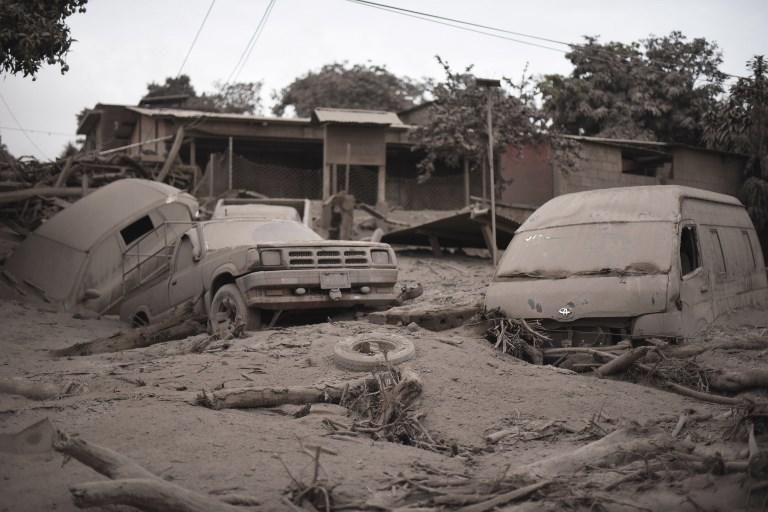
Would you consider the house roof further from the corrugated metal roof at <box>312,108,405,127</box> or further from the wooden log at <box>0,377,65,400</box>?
the wooden log at <box>0,377,65,400</box>

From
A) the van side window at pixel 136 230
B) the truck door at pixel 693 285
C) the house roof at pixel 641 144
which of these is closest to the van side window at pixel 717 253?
the truck door at pixel 693 285

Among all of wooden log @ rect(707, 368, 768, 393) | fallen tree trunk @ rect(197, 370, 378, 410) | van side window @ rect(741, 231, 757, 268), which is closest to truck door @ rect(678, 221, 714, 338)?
wooden log @ rect(707, 368, 768, 393)

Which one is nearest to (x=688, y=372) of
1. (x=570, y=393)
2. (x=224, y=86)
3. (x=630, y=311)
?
(x=630, y=311)

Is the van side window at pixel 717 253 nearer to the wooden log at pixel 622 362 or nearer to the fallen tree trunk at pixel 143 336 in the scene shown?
the wooden log at pixel 622 362

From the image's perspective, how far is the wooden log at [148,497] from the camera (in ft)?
12.3

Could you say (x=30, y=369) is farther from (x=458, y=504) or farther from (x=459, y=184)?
(x=459, y=184)

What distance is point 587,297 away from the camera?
7.71 meters

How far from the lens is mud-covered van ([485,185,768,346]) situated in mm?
7613

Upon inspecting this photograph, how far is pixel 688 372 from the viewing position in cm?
714

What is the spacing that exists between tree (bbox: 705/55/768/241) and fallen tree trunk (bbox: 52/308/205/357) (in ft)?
64.9

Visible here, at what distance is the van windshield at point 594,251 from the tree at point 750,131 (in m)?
17.9

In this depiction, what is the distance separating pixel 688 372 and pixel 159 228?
8.39 m

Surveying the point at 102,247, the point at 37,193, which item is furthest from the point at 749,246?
the point at 37,193

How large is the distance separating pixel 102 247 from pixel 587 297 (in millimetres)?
9009
